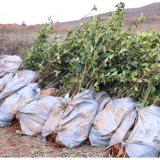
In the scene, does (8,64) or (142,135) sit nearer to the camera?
(142,135)

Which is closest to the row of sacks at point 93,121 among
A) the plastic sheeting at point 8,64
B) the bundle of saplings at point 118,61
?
the bundle of saplings at point 118,61

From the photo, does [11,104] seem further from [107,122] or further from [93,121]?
[107,122]

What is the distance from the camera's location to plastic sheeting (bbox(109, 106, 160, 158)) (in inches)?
57.7

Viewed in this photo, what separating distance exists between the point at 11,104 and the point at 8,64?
3.04ft

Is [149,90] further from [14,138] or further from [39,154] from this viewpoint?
[14,138]

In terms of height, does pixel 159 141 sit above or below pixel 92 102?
below

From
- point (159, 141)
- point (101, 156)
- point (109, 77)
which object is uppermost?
point (109, 77)

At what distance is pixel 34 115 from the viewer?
6.70 feet

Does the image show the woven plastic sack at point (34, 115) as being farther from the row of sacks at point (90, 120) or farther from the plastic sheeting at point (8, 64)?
the plastic sheeting at point (8, 64)

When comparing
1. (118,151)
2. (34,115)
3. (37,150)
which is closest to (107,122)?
(118,151)

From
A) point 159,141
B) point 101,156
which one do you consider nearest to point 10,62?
point 101,156

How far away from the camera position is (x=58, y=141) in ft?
5.83

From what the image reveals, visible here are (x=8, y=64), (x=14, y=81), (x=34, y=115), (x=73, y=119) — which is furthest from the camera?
(x=8, y=64)

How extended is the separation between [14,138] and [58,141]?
61 cm
